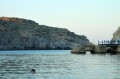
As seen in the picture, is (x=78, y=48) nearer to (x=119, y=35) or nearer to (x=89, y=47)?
(x=89, y=47)

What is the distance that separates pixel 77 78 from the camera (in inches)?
1721

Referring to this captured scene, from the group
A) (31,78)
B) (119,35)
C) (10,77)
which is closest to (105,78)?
(31,78)

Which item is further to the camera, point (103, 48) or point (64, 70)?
point (103, 48)

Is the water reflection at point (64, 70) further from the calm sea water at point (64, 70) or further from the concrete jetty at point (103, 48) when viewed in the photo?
the concrete jetty at point (103, 48)

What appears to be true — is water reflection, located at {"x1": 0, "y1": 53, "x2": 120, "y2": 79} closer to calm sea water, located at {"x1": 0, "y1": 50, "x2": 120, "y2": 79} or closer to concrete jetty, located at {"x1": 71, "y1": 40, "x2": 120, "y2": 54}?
calm sea water, located at {"x1": 0, "y1": 50, "x2": 120, "y2": 79}

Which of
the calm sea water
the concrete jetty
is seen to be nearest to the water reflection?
the calm sea water

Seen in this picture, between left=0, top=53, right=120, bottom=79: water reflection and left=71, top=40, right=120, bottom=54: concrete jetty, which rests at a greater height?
left=71, top=40, right=120, bottom=54: concrete jetty

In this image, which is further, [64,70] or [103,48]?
[103,48]

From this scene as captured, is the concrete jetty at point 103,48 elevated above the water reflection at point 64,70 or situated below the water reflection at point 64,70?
above

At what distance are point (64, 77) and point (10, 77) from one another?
283 inches

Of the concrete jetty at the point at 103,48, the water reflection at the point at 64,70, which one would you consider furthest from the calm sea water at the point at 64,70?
the concrete jetty at the point at 103,48

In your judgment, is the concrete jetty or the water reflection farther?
the concrete jetty

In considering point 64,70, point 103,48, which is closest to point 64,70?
point 64,70

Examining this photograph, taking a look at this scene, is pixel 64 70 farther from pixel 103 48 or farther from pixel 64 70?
pixel 103 48
